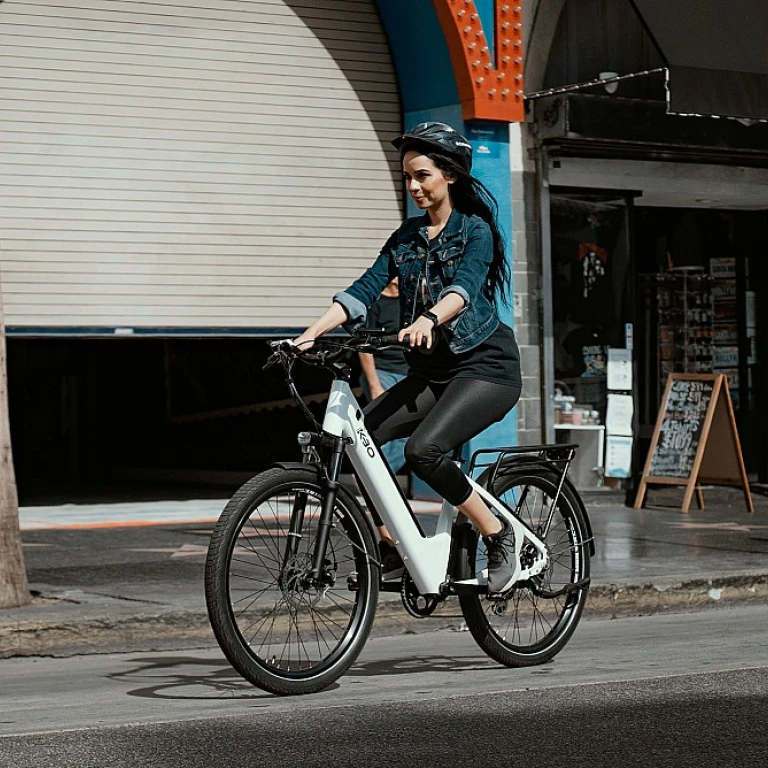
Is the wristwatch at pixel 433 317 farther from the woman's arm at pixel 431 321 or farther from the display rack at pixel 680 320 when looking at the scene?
the display rack at pixel 680 320

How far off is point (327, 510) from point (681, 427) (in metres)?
7.72

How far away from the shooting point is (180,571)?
8664mm

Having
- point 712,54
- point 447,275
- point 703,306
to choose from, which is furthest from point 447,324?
point 703,306

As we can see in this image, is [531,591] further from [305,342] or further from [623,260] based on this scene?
[623,260]

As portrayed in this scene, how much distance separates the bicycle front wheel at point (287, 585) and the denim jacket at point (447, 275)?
0.74m

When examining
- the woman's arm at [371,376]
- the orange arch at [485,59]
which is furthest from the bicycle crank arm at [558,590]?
the orange arch at [485,59]

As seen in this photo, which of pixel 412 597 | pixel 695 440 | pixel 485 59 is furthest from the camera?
pixel 695 440

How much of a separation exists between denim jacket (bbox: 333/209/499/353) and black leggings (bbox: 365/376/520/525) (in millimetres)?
192

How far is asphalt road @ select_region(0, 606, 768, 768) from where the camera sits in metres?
4.35

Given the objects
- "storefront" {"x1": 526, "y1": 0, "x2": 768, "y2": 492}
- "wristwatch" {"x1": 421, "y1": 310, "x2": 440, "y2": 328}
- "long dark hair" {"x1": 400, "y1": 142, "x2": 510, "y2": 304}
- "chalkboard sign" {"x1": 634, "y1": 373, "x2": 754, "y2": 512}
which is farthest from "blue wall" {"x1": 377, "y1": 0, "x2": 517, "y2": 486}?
"wristwatch" {"x1": 421, "y1": 310, "x2": 440, "y2": 328}

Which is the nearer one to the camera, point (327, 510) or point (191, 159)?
point (327, 510)

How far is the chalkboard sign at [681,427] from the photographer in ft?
41.1

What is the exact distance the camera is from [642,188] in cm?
1359

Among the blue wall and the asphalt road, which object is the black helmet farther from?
the blue wall
